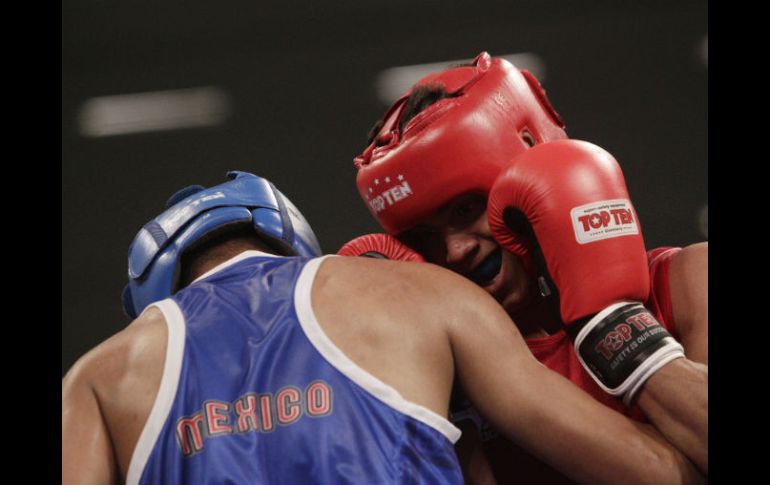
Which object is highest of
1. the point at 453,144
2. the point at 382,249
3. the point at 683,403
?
the point at 453,144

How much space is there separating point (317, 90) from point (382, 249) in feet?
6.92

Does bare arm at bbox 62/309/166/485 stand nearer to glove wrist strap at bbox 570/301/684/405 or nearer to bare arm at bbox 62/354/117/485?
bare arm at bbox 62/354/117/485

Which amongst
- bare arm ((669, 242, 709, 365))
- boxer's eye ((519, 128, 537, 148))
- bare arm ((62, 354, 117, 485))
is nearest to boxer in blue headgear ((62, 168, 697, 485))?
bare arm ((62, 354, 117, 485))

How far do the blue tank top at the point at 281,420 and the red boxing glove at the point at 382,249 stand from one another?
1.58 ft

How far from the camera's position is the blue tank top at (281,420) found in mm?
1251

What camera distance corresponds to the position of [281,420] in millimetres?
1271

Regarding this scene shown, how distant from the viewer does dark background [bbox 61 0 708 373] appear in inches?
139

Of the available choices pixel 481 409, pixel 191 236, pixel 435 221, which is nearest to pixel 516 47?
pixel 435 221

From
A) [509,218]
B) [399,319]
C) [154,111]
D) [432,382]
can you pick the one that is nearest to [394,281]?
[399,319]

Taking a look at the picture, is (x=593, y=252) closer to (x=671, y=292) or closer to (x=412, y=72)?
(x=671, y=292)

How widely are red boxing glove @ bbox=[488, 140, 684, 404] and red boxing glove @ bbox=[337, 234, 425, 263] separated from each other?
0.98 ft

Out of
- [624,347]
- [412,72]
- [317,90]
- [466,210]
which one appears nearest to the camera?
[624,347]

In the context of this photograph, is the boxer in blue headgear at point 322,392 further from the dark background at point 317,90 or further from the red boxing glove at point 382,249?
the dark background at point 317,90
